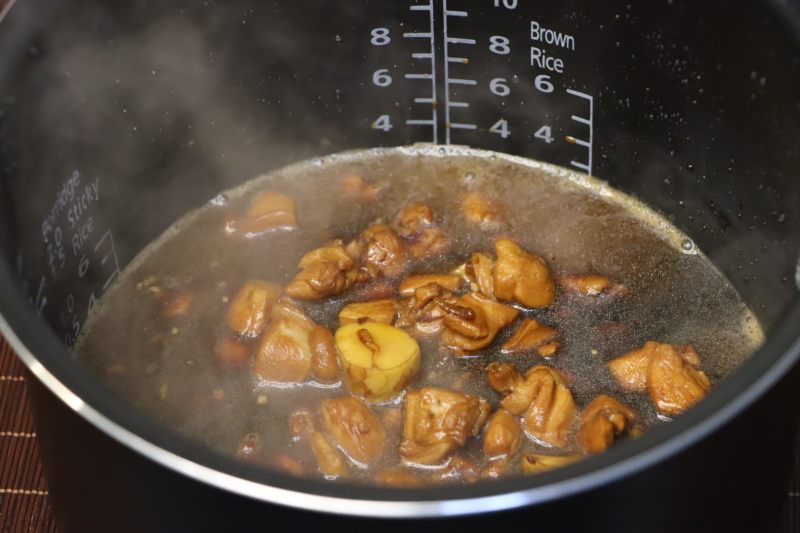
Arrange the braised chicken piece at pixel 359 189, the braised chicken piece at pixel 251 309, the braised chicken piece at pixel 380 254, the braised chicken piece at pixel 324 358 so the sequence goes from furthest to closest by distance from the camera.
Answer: the braised chicken piece at pixel 359 189 < the braised chicken piece at pixel 380 254 < the braised chicken piece at pixel 251 309 < the braised chicken piece at pixel 324 358

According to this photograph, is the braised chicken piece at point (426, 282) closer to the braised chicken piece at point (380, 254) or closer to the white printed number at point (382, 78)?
the braised chicken piece at point (380, 254)

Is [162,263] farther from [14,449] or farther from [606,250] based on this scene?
[606,250]

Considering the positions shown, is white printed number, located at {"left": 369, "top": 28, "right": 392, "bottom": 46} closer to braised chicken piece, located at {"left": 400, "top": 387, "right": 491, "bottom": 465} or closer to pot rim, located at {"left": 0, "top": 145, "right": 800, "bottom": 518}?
braised chicken piece, located at {"left": 400, "top": 387, "right": 491, "bottom": 465}

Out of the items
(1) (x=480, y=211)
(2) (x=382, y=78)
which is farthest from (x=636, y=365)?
(2) (x=382, y=78)

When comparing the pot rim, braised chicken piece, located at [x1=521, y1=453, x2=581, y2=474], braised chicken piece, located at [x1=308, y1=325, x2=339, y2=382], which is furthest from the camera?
braised chicken piece, located at [x1=308, y1=325, x2=339, y2=382]

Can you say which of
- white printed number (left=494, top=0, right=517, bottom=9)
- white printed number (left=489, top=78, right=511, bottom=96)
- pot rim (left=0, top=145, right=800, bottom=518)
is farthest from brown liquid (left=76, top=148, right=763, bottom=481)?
pot rim (left=0, top=145, right=800, bottom=518)

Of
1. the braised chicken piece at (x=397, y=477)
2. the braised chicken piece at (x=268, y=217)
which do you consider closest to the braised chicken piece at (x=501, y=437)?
the braised chicken piece at (x=397, y=477)
